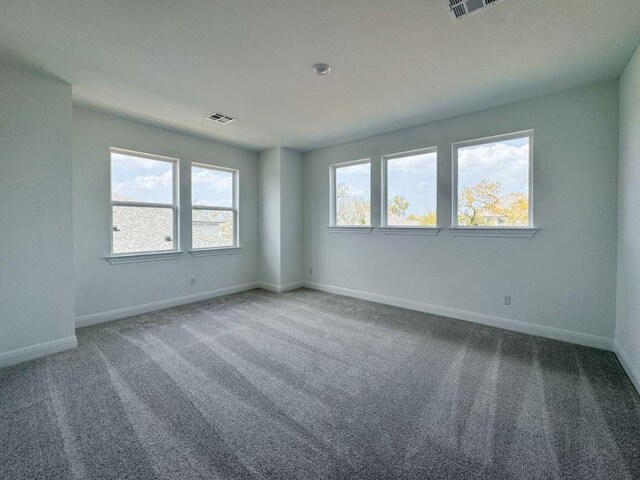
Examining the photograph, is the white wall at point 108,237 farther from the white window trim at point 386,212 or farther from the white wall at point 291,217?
the white window trim at point 386,212

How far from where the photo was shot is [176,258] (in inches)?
169

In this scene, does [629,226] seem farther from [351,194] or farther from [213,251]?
[213,251]

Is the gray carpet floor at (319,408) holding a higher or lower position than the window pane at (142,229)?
lower

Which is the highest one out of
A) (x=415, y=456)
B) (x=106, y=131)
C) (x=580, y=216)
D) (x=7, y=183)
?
(x=106, y=131)

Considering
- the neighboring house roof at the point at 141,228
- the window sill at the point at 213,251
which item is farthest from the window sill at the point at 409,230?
the neighboring house roof at the point at 141,228

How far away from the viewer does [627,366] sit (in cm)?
234

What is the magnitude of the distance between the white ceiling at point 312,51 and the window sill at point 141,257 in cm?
186

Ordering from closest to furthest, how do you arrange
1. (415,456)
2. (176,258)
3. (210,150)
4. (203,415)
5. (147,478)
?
(147,478)
(415,456)
(203,415)
(176,258)
(210,150)

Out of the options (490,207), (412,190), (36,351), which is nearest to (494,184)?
(490,207)

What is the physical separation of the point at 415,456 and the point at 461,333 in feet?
6.66

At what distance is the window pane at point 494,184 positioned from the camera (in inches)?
128

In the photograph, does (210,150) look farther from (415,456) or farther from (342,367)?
(415,456)

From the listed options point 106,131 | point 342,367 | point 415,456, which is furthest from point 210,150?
point 415,456

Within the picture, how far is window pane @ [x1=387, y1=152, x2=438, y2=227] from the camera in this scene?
395 cm
